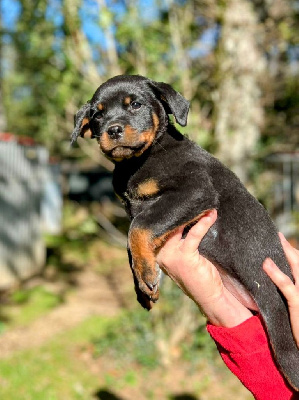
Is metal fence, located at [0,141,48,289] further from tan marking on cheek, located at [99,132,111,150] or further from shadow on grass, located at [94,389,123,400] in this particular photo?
tan marking on cheek, located at [99,132,111,150]

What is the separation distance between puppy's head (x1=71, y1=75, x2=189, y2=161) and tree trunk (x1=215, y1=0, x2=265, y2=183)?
159 inches

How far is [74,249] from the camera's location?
594 inches

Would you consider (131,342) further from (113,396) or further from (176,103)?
(176,103)

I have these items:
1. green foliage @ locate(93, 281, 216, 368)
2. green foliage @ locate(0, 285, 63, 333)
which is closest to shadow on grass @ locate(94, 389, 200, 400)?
green foliage @ locate(93, 281, 216, 368)

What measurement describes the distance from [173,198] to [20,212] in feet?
31.0

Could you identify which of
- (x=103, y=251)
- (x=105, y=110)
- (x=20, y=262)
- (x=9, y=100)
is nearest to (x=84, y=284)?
(x=20, y=262)

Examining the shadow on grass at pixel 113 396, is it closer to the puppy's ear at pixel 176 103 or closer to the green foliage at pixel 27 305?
the green foliage at pixel 27 305

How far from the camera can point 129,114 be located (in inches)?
117

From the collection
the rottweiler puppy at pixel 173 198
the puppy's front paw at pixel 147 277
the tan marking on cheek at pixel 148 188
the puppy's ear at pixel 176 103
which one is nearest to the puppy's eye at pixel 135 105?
the rottweiler puppy at pixel 173 198

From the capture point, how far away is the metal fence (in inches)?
433

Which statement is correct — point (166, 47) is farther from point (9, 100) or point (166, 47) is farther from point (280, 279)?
point (9, 100)

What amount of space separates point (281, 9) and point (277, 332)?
8.26 metres

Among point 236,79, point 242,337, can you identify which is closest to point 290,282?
point 242,337

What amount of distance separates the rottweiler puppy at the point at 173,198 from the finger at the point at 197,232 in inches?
1.7
